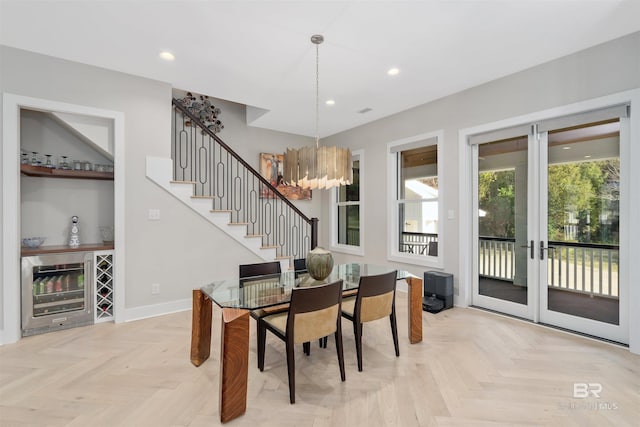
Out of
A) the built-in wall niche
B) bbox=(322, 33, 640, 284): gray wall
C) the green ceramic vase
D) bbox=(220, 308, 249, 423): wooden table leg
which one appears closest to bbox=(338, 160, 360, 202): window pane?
bbox=(322, 33, 640, 284): gray wall

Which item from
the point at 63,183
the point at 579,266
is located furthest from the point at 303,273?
the point at 63,183

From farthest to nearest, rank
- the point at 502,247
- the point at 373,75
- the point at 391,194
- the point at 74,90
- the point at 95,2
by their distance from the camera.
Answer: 1. the point at 391,194
2. the point at 502,247
3. the point at 373,75
4. the point at 74,90
5. the point at 95,2

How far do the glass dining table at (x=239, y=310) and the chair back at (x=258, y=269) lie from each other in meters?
0.19

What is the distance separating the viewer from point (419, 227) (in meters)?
4.65

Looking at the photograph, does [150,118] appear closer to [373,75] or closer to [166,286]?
[166,286]

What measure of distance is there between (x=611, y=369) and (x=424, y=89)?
3.35 m

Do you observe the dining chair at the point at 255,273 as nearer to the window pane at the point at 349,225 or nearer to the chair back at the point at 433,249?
the chair back at the point at 433,249

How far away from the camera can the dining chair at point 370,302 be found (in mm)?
2312

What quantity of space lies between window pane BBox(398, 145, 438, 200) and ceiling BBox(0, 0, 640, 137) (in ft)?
3.38

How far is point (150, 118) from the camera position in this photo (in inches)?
140

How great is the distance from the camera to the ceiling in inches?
90.0

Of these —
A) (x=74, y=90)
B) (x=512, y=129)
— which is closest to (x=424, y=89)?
A: (x=512, y=129)

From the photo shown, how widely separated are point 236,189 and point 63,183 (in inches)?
94.6

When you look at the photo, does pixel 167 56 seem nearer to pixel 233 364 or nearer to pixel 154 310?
pixel 154 310
